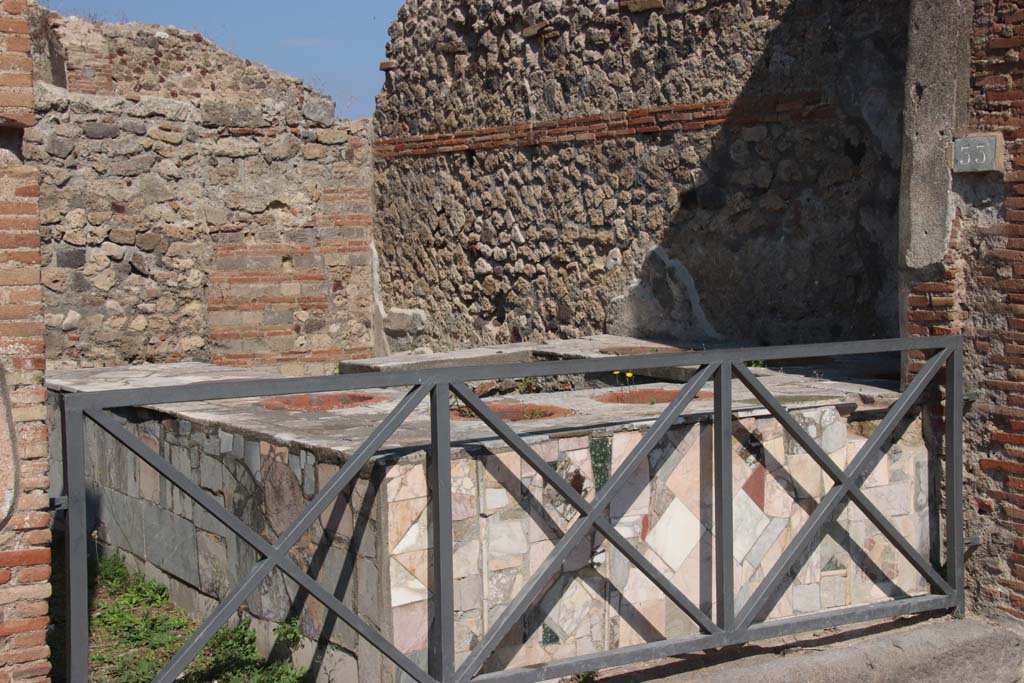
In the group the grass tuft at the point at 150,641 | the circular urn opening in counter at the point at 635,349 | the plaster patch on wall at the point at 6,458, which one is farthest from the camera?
the circular urn opening in counter at the point at 635,349

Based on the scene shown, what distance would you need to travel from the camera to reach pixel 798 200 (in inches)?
273

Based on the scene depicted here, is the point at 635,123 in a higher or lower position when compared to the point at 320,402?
higher

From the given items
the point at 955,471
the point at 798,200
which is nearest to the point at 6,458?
the point at 955,471

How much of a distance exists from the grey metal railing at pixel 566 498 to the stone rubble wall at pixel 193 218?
5.51 meters

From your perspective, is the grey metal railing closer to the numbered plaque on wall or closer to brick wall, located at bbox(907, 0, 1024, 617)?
brick wall, located at bbox(907, 0, 1024, 617)

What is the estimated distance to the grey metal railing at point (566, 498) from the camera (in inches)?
128


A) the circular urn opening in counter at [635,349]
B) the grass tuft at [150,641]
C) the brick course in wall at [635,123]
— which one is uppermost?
the brick course in wall at [635,123]

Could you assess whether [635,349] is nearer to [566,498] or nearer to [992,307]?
[992,307]

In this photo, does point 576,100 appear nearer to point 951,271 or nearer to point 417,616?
point 951,271

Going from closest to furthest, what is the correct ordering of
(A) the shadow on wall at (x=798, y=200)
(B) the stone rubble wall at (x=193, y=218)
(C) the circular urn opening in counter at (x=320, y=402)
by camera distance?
(C) the circular urn opening in counter at (x=320, y=402), (A) the shadow on wall at (x=798, y=200), (B) the stone rubble wall at (x=193, y=218)

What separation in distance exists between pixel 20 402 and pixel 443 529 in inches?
53.2

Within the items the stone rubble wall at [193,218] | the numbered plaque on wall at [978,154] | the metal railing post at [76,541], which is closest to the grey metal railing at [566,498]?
the metal railing post at [76,541]

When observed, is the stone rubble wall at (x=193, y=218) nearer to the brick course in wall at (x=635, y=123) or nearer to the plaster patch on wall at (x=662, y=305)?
the brick course in wall at (x=635, y=123)

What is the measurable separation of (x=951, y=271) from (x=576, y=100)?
373 centimetres
